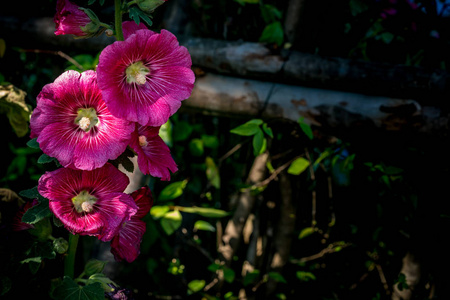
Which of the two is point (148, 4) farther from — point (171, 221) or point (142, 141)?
point (171, 221)

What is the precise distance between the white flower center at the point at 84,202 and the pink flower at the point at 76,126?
3.3 inches

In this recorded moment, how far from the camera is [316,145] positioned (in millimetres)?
1380

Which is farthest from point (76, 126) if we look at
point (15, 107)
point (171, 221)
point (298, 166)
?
point (298, 166)

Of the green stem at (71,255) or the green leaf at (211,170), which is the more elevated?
the green stem at (71,255)

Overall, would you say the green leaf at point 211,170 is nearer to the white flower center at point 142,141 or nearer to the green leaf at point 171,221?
A: the green leaf at point 171,221

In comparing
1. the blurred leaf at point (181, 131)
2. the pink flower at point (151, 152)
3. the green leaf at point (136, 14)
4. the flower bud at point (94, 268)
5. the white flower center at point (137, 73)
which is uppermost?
the green leaf at point (136, 14)

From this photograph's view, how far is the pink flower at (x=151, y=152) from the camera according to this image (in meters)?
0.76

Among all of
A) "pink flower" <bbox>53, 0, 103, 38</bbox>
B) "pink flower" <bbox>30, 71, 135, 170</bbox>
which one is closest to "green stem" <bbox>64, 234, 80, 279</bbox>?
"pink flower" <bbox>30, 71, 135, 170</bbox>

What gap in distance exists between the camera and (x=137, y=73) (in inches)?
30.2

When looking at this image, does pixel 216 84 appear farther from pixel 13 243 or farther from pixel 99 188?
pixel 13 243

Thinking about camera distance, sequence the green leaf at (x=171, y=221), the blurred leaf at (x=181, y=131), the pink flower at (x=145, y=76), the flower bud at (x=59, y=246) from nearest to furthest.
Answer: the pink flower at (x=145, y=76)
the flower bud at (x=59, y=246)
the green leaf at (x=171, y=221)
the blurred leaf at (x=181, y=131)

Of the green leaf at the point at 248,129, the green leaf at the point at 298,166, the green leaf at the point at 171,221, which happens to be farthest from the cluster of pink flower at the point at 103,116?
the green leaf at the point at 298,166

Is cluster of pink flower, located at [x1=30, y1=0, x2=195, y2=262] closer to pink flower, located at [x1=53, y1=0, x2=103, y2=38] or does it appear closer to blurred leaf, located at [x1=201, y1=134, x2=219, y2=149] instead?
pink flower, located at [x1=53, y1=0, x2=103, y2=38]

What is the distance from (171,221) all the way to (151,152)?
612 millimetres
